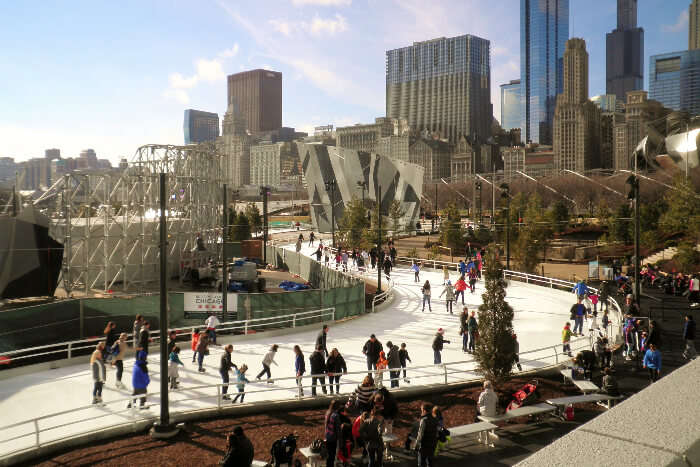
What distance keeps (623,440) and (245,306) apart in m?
19.3

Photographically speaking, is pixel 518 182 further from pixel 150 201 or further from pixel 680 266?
pixel 150 201

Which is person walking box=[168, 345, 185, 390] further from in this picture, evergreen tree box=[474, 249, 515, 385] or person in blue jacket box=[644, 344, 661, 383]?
person in blue jacket box=[644, 344, 661, 383]

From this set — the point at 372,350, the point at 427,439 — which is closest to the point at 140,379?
the point at 372,350

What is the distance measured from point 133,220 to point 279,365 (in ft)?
85.0

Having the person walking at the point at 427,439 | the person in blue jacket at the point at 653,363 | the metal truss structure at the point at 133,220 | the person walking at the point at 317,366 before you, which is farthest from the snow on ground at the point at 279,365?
the metal truss structure at the point at 133,220

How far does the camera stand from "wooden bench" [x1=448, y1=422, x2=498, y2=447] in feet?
33.6

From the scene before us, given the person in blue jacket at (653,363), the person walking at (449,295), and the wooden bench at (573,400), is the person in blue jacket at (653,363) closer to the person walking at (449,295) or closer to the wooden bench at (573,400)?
the wooden bench at (573,400)

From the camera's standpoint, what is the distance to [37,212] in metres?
30.1

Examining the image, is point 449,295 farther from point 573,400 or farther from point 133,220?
point 133,220

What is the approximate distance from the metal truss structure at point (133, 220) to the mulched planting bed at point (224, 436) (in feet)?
80.6

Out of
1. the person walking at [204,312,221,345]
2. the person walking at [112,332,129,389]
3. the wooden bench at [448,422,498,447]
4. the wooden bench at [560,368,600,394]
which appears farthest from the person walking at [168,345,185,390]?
the wooden bench at [560,368,600,394]

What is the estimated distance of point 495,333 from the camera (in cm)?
1362

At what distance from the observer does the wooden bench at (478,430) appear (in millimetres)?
10255

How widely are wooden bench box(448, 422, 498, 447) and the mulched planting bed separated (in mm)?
1005
